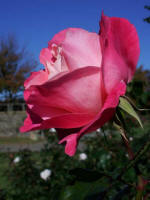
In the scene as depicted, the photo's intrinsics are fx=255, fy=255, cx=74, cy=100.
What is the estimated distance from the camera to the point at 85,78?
25 cm

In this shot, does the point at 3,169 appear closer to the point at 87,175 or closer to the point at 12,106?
the point at 87,175

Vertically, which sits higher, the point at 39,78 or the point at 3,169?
the point at 39,78

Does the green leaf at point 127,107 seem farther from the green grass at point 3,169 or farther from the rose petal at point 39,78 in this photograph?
the green grass at point 3,169

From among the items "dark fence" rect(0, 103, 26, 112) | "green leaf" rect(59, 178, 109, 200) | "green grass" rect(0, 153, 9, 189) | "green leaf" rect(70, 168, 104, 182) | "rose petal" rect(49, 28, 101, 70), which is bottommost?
"dark fence" rect(0, 103, 26, 112)

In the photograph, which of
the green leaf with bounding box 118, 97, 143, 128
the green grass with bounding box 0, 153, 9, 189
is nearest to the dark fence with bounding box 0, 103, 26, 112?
the green grass with bounding box 0, 153, 9, 189

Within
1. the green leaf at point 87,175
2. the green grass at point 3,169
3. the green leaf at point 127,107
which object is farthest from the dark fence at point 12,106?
the green leaf at point 127,107

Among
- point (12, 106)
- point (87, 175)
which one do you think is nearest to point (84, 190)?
point (87, 175)

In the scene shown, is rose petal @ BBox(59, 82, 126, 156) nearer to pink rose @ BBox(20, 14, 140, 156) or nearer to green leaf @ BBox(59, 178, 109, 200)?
pink rose @ BBox(20, 14, 140, 156)

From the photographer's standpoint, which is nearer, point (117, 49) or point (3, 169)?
point (117, 49)

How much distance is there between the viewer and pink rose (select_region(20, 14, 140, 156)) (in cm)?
25

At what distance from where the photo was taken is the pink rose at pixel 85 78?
248 millimetres

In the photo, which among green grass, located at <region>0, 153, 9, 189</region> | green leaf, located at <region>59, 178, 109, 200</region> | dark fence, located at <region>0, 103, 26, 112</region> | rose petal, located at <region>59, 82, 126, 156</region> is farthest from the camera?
dark fence, located at <region>0, 103, 26, 112</region>

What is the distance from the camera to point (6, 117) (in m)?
9.66

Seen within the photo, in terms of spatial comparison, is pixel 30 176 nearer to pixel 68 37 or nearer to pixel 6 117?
pixel 68 37
